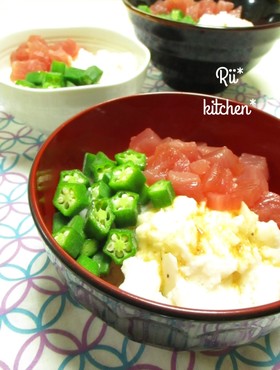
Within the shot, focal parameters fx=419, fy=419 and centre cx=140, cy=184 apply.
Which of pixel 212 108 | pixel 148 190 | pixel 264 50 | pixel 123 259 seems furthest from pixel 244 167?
pixel 264 50

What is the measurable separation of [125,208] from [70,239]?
0.19m

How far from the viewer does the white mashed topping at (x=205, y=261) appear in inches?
40.6

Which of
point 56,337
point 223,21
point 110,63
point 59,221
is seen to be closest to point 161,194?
point 59,221

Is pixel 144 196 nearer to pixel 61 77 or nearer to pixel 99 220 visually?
pixel 99 220

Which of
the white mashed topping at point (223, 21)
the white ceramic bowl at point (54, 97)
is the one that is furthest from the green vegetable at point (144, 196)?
the white mashed topping at point (223, 21)

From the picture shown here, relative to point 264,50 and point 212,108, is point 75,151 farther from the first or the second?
point 264,50

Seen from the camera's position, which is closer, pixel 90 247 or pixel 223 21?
pixel 90 247

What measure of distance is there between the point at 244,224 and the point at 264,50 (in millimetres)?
1033

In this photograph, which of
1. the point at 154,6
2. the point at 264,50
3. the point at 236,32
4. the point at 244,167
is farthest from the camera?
the point at 154,6

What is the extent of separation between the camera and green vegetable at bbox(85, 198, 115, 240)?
117 centimetres

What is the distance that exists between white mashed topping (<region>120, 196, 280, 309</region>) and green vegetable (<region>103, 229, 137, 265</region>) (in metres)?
0.02

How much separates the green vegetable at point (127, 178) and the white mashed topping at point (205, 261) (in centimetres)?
14

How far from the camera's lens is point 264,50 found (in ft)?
6.11

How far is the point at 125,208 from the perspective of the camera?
1210mm
